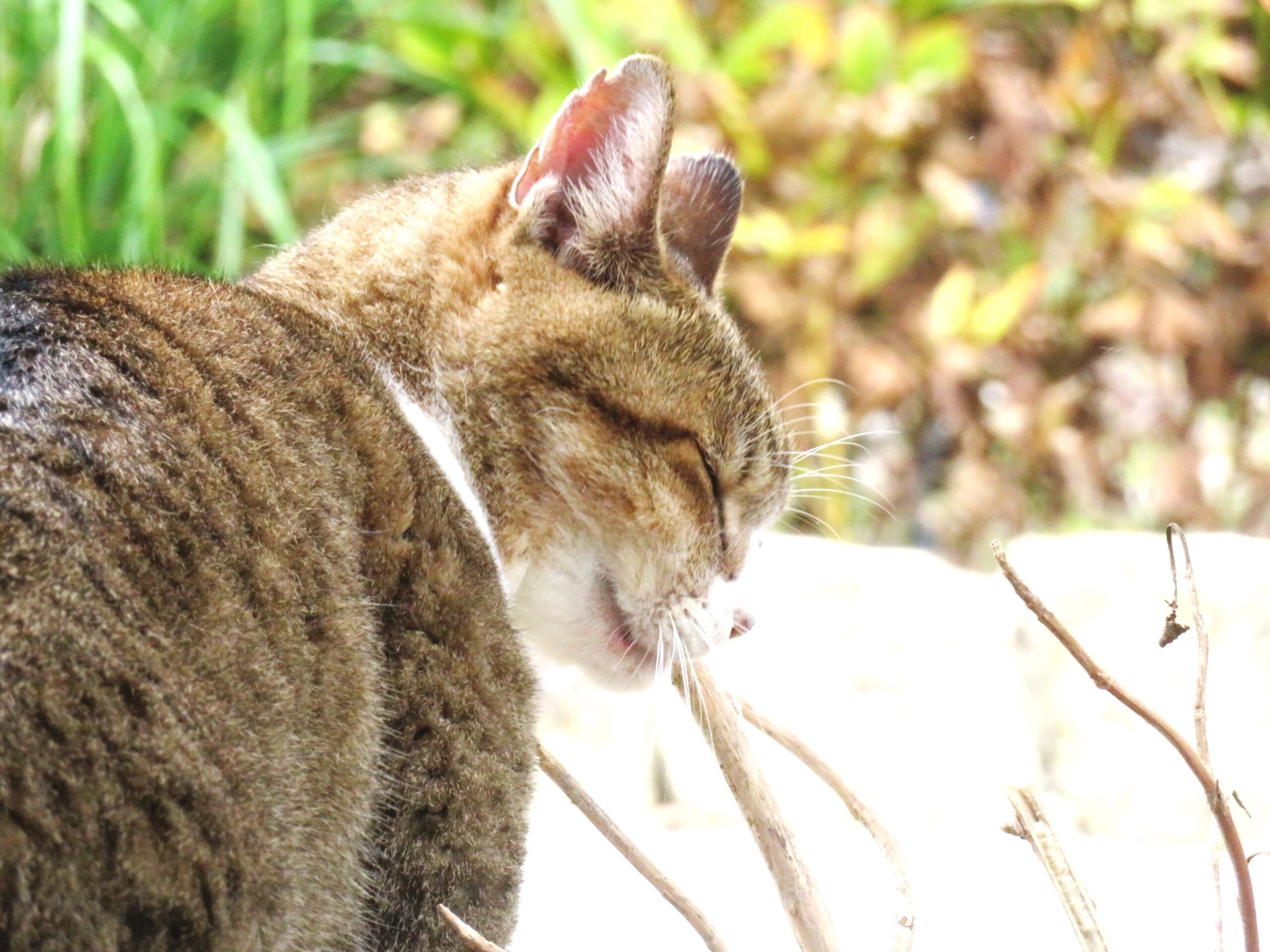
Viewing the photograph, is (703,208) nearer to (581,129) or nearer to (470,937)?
(581,129)

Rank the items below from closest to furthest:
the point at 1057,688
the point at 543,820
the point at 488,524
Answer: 1. the point at 488,524
2. the point at 543,820
3. the point at 1057,688

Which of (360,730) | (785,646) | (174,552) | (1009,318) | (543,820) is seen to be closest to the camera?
(174,552)

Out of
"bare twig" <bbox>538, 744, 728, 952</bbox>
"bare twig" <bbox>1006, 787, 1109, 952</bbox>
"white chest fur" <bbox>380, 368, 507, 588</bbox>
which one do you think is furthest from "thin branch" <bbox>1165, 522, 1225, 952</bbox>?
"white chest fur" <bbox>380, 368, 507, 588</bbox>

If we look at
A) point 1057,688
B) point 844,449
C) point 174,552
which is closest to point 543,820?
point 1057,688

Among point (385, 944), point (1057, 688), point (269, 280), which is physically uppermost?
point (1057, 688)

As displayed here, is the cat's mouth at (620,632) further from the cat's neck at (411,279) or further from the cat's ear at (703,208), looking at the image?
the cat's ear at (703,208)

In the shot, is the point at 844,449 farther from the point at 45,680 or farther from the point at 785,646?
the point at 45,680
